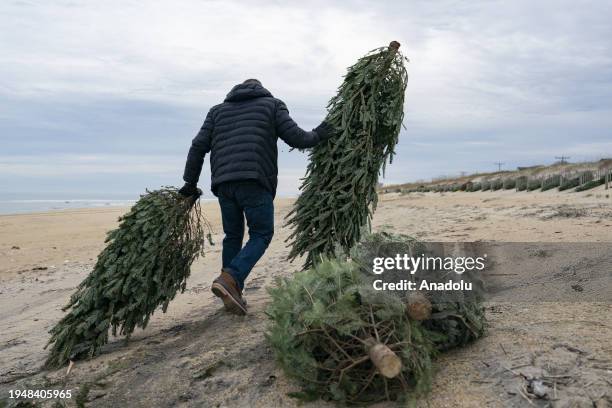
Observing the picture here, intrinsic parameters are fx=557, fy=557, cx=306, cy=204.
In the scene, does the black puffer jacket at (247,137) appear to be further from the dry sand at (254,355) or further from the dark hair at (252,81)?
the dry sand at (254,355)

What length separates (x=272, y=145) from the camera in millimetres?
5098

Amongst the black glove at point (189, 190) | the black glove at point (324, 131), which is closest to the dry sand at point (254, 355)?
the black glove at point (324, 131)

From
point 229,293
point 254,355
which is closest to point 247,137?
point 229,293

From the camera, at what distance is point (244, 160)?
16.1ft

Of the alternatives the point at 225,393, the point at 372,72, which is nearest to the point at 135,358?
the point at 225,393

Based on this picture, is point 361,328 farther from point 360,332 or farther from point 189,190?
point 189,190

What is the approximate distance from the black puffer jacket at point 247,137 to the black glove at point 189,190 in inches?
2.1

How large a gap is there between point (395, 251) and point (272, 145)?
2014 mm

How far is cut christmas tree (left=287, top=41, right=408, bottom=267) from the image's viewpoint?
5.02 meters

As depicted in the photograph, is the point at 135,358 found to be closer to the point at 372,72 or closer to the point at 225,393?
the point at 225,393

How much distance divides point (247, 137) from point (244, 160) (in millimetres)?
219

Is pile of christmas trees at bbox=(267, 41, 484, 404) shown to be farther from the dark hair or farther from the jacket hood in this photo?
the dark hair

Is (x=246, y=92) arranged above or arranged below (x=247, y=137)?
above

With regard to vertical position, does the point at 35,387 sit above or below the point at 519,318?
below
